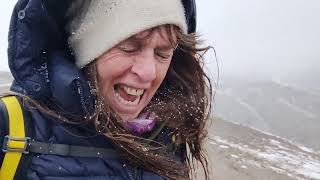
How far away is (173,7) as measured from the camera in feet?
9.10

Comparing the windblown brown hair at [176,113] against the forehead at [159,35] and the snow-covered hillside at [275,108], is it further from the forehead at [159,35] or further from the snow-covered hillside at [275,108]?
the snow-covered hillside at [275,108]

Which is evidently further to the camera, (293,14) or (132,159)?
(293,14)

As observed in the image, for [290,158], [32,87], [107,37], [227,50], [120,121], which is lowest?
[227,50]

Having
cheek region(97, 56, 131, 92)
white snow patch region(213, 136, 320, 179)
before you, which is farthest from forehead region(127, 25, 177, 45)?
white snow patch region(213, 136, 320, 179)

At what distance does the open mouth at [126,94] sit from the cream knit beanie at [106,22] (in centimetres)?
20

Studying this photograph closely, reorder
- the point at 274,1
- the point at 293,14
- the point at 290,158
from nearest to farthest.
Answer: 1. the point at 290,158
2. the point at 293,14
3. the point at 274,1

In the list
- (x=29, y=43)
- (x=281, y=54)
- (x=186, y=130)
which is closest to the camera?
(x=29, y=43)

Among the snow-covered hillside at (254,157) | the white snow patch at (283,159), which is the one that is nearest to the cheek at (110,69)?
the snow-covered hillside at (254,157)

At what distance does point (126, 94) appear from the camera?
2648 mm

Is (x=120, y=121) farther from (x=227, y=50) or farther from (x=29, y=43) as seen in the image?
(x=227, y=50)

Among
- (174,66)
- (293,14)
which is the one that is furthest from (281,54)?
(174,66)

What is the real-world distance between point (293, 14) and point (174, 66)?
317ft

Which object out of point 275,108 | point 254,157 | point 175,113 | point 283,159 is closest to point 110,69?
point 175,113

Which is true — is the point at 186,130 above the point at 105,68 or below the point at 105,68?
below
